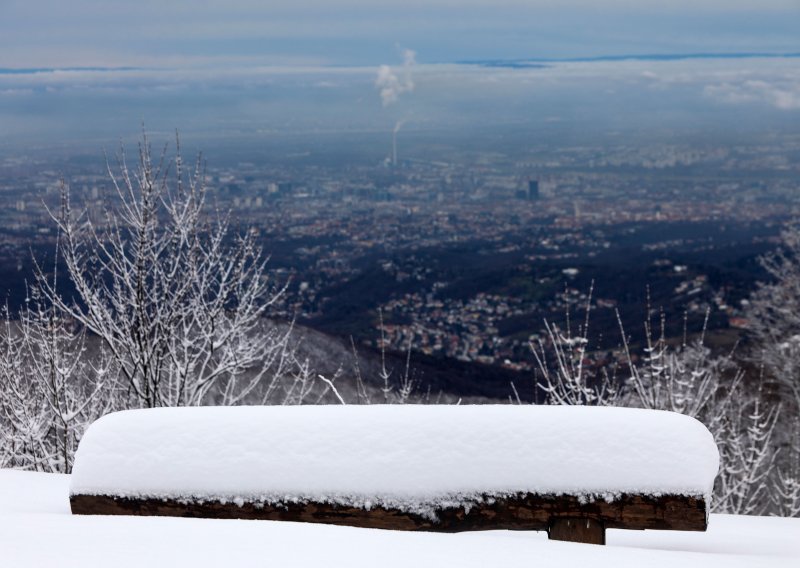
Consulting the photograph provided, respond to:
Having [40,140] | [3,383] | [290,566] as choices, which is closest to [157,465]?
[290,566]

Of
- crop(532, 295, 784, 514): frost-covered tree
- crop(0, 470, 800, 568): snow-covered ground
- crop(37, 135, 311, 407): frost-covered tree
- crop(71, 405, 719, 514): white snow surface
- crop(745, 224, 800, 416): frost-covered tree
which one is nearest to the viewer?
crop(0, 470, 800, 568): snow-covered ground

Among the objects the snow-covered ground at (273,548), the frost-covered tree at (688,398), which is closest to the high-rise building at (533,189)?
the frost-covered tree at (688,398)

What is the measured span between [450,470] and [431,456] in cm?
9

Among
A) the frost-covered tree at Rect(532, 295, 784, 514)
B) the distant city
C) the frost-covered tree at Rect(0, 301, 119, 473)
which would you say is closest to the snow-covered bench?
the frost-covered tree at Rect(532, 295, 784, 514)

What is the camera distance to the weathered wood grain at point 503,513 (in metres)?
3.24

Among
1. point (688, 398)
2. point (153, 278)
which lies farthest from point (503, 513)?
point (688, 398)

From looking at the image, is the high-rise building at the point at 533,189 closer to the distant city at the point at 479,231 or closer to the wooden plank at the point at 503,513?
the distant city at the point at 479,231

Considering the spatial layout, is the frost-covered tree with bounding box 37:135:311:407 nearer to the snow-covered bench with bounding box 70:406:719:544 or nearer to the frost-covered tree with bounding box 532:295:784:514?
Answer: the frost-covered tree with bounding box 532:295:784:514

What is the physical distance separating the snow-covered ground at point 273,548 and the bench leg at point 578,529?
74 mm

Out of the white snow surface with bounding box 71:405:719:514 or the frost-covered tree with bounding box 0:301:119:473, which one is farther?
the frost-covered tree with bounding box 0:301:119:473

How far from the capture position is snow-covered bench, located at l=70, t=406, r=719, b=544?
322 cm

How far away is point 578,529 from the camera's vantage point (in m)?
3.30

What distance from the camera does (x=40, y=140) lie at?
94188mm

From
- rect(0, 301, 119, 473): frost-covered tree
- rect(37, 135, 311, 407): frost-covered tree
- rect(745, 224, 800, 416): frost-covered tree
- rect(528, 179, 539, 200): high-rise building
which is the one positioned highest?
rect(37, 135, 311, 407): frost-covered tree
